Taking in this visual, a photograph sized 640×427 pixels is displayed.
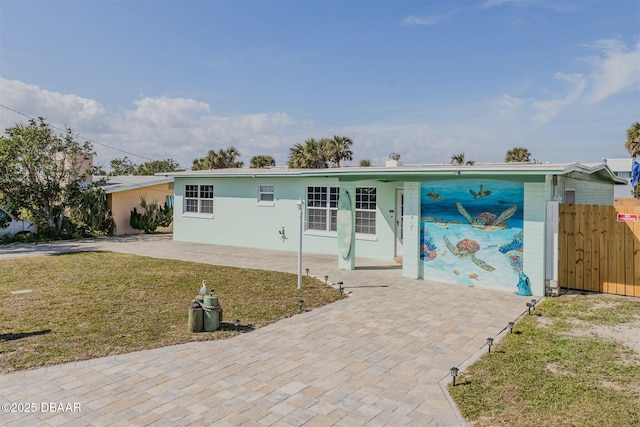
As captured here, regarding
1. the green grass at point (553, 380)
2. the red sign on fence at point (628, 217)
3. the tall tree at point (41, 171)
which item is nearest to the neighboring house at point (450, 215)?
the red sign on fence at point (628, 217)

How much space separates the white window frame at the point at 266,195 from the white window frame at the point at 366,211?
3.74 m

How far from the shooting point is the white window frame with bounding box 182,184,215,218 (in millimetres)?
17922

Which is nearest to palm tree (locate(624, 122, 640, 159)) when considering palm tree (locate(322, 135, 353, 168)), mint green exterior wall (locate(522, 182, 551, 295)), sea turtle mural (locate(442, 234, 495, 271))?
palm tree (locate(322, 135, 353, 168))

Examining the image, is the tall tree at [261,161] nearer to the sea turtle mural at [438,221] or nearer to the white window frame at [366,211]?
the white window frame at [366,211]

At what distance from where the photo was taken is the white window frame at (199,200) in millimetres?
17922

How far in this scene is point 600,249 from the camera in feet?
30.6

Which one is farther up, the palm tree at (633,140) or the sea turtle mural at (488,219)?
the palm tree at (633,140)

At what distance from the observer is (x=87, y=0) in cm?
1145

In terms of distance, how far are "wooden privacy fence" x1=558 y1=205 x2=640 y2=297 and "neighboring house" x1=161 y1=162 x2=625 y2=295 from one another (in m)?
0.75

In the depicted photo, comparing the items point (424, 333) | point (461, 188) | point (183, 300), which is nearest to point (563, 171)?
point (461, 188)

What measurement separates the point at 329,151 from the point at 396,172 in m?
22.4

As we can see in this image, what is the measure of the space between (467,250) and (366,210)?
15.6ft

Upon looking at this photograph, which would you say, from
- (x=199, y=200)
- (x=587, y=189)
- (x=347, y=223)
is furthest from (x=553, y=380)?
(x=199, y=200)

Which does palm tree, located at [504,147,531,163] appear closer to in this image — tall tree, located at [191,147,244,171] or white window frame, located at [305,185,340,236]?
tall tree, located at [191,147,244,171]
